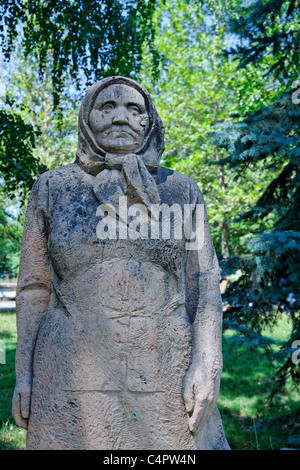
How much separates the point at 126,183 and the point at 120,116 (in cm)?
35

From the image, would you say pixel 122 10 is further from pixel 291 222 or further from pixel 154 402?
pixel 154 402

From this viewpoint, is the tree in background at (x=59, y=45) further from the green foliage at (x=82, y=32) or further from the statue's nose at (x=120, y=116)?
the statue's nose at (x=120, y=116)

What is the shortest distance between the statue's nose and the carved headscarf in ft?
0.46

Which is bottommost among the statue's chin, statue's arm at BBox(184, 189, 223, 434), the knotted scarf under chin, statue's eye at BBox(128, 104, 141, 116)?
statue's arm at BBox(184, 189, 223, 434)

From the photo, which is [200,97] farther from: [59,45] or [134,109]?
[134,109]

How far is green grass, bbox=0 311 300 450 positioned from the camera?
5.32m

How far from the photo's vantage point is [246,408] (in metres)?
6.59

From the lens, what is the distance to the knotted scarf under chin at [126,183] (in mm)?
2234

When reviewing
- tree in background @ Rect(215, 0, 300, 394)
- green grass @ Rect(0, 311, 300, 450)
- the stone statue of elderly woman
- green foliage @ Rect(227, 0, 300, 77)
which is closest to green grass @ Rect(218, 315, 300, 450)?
green grass @ Rect(0, 311, 300, 450)

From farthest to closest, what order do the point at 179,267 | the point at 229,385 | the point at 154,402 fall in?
1. the point at 229,385
2. the point at 179,267
3. the point at 154,402

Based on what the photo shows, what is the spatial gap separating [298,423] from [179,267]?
4.23 meters

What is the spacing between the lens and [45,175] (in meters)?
2.41

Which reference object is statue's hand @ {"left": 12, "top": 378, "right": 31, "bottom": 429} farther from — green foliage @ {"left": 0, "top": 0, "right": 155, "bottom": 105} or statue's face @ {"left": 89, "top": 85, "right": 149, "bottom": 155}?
green foliage @ {"left": 0, "top": 0, "right": 155, "bottom": 105}
